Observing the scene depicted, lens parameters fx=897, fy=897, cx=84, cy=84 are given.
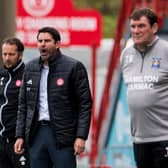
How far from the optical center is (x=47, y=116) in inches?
305

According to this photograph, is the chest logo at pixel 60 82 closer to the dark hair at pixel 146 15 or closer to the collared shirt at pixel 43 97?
the collared shirt at pixel 43 97

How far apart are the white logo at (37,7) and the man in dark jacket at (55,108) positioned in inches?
219

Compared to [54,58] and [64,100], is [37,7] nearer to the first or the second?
[54,58]

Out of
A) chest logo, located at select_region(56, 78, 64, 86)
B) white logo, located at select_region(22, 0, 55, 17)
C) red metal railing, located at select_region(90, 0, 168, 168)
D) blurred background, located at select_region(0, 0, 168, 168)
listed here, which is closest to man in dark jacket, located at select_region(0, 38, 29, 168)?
chest logo, located at select_region(56, 78, 64, 86)

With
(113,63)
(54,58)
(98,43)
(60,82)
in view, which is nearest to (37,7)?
(98,43)

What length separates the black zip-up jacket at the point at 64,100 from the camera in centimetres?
772

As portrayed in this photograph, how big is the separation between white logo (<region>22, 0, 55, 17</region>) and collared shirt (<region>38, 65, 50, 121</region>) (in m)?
5.58

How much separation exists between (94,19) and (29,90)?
597 centimetres

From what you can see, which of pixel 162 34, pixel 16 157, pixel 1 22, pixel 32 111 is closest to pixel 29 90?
pixel 32 111

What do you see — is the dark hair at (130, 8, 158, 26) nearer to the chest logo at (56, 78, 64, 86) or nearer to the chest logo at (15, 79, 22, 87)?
the chest logo at (56, 78, 64, 86)

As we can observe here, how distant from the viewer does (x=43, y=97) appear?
7789 mm

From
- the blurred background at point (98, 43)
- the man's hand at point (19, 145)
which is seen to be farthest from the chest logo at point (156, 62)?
the blurred background at point (98, 43)

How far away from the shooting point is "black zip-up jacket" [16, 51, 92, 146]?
25.3 feet

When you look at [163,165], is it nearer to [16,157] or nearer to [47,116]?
[47,116]
